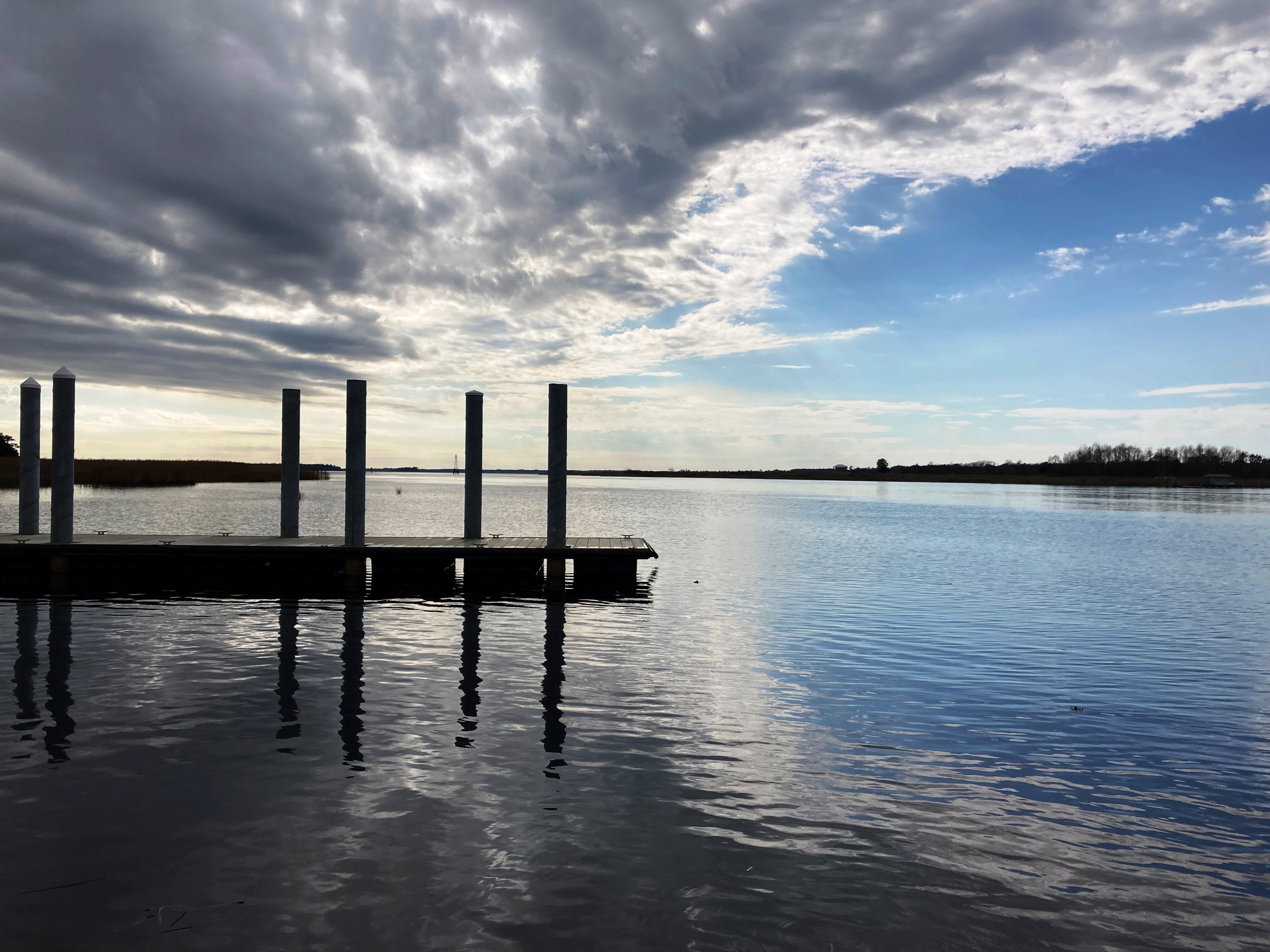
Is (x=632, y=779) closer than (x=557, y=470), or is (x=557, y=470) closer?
(x=632, y=779)

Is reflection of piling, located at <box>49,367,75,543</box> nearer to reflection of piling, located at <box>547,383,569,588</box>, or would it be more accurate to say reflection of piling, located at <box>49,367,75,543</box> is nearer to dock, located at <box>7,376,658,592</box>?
dock, located at <box>7,376,658,592</box>

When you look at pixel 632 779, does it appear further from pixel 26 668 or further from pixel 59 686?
Result: pixel 26 668

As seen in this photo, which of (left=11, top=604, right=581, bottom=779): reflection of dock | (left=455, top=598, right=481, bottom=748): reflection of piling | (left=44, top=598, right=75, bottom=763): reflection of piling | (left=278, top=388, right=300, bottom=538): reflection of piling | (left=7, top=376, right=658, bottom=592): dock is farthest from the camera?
(left=278, top=388, right=300, bottom=538): reflection of piling

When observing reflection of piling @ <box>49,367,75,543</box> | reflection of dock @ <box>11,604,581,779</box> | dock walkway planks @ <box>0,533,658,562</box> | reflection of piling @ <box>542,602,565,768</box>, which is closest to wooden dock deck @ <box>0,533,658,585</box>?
dock walkway planks @ <box>0,533,658,562</box>

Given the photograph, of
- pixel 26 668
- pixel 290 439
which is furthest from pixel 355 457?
pixel 26 668

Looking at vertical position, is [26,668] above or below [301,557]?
below

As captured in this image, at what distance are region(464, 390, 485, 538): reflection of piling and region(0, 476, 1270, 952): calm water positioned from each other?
544cm

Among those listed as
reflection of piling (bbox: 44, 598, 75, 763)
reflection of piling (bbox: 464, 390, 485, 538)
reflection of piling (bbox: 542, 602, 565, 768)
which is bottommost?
reflection of piling (bbox: 542, 602, 565, 768)

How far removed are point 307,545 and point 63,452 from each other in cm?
755

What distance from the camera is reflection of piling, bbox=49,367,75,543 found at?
75.4 feet

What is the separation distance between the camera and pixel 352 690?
12.3 metres

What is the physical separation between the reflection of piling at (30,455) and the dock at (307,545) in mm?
38

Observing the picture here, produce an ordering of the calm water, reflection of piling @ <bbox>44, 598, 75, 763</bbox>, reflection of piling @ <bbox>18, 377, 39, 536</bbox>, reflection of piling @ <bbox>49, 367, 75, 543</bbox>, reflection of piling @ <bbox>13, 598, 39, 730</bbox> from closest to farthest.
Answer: the calm water
reflection of piling @ <bbox>44, 598, 75, 763</bbox>
reflection of piling @ <bbox>13, 598, 39, 730</bbox>
reflection of piling @ <bbox>49, 367, 75, 543</bbox>
reflection of piling @ <bbox>18, 377, 39, 536</bbox>

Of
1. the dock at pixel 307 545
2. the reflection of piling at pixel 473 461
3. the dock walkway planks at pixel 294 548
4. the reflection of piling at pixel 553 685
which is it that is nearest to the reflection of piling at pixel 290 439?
the dock at pixel 307 545
